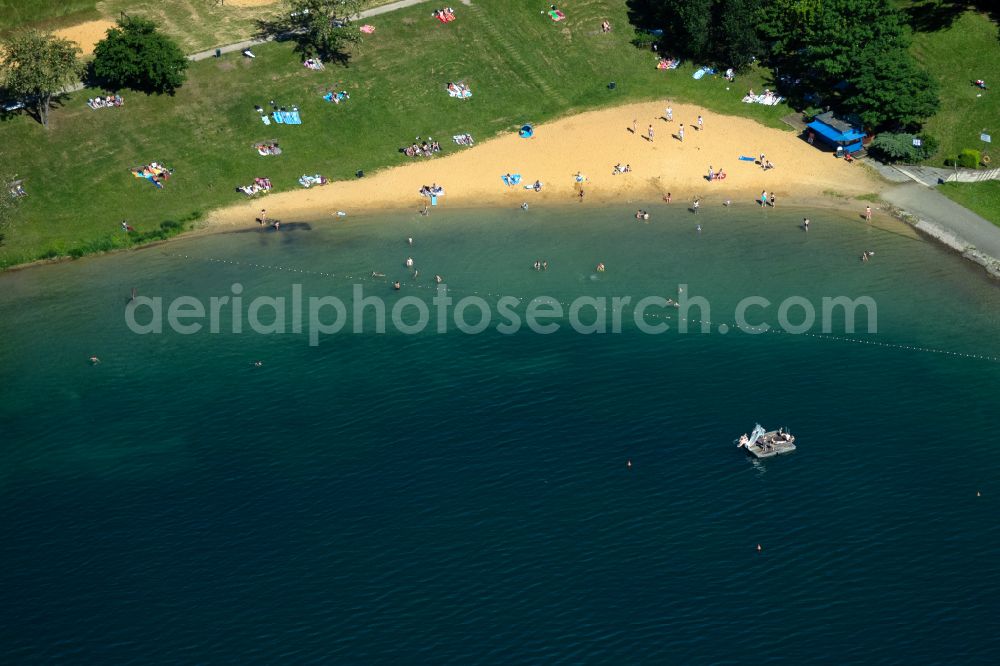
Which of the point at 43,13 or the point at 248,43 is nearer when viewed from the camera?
the point at 248,43

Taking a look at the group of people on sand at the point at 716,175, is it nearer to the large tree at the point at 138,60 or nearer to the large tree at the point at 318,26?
the large tree at the point at 318,26

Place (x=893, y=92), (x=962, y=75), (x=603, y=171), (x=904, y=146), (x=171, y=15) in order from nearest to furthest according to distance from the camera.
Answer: (x=893, y=92) < (x=904, y=146) < (x=603, y=171) < (x=962, y=75) < (x=171, y=15)

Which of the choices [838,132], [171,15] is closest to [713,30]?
[838,132]

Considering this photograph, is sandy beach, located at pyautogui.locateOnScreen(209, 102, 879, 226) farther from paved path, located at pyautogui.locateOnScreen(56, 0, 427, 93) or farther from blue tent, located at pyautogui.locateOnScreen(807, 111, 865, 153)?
paved path, located at pyautogui.locateOnScreen(56, 0, 427, 93)

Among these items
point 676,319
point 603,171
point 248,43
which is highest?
point 248,43

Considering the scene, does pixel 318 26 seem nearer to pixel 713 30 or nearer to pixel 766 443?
pixel 713 30

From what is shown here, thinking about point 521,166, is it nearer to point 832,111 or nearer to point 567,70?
point 567,70
